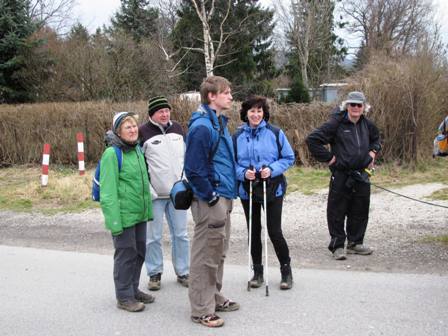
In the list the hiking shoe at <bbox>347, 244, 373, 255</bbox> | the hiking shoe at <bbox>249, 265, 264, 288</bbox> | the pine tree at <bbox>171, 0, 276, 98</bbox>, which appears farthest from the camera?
the pine tree at <bbox>171, 0, 276, 98</bbox>

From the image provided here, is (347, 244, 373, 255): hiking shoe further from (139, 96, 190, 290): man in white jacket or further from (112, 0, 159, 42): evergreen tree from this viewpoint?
(112, 0, 159, 42): evergreen tree

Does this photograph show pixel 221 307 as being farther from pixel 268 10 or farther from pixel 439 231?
pixel 268 10

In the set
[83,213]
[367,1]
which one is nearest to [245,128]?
[83,213]

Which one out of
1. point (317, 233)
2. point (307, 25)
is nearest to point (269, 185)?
point (317, 233)

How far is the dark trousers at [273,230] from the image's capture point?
4840 millimetres

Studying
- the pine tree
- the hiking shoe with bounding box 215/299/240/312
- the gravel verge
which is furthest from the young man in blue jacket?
the pine tree

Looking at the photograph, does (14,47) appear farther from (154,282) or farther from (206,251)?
(206,251)

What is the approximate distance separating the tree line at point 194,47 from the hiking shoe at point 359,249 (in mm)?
8077

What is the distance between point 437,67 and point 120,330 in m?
10.9

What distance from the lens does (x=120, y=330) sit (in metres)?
4.11

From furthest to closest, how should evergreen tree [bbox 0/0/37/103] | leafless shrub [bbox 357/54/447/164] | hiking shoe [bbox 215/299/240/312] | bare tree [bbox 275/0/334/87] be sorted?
bare tree [bbox 275/0/334/87] < evergreen tree [bbox 0/0/37/103] < leafless shrub [bbox 357/54/447/164] < hiking shoe [bbox 215/299/240/312]

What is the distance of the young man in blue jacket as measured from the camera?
397cm

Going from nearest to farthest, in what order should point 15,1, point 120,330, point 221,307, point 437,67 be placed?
point 120,330
point 221,307
point 437,67
point 15,1

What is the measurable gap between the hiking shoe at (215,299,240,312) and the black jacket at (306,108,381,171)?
228cm
